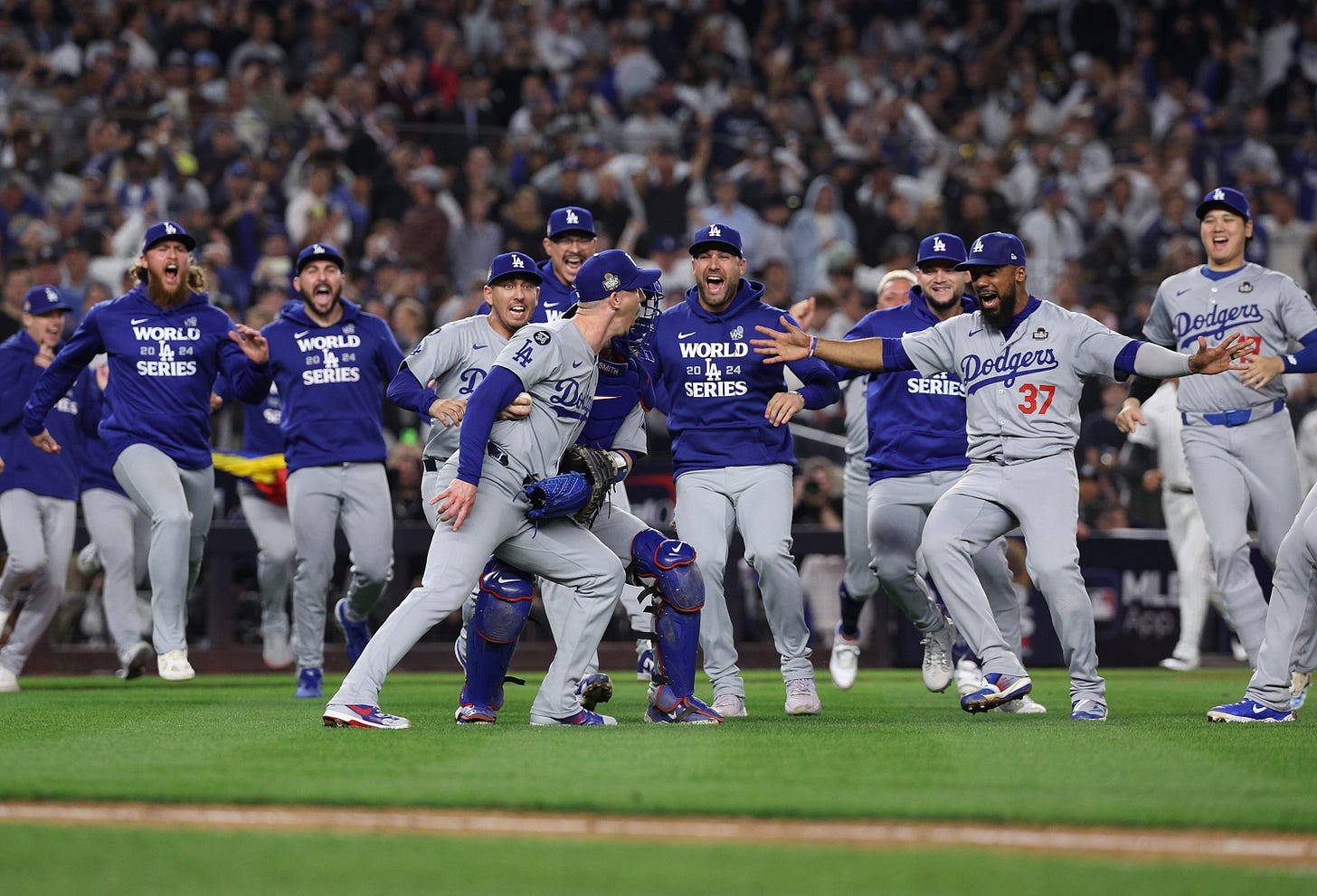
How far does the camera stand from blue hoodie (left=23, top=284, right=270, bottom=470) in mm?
11156

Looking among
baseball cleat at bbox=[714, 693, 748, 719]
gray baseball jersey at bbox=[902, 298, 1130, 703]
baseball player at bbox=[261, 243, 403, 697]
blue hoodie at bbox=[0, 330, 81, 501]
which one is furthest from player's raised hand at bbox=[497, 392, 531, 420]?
blue hoodie at bbox=[0, 330, 81, 501]

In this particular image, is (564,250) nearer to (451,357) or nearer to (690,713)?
(451,357)

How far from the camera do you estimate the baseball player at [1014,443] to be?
351 inches

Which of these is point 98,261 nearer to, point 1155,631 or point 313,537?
point 313,537

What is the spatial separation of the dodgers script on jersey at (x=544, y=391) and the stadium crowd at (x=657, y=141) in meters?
7.27

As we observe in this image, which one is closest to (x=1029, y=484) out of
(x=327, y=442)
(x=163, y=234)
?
(x=327, y=442)

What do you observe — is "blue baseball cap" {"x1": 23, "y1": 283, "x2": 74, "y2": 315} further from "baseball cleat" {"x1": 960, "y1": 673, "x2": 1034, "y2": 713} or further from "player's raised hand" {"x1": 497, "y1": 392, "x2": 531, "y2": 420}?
"baseball cleat" {"x1": 960, "y1": 673, "x2": 1034, "y2": 713}

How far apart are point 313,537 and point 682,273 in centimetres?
794

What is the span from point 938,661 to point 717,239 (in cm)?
338

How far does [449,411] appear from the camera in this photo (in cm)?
917

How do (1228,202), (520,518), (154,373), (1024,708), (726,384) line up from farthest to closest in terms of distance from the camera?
(154,373) < (1228,202) < (1024,708) < (726,384) < (520,518)

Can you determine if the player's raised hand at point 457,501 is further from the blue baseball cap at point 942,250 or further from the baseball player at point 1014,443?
the blue baseball cap at point 942,250

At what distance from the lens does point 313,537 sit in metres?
11.3

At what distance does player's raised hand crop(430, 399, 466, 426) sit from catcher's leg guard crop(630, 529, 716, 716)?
1.21 metres
